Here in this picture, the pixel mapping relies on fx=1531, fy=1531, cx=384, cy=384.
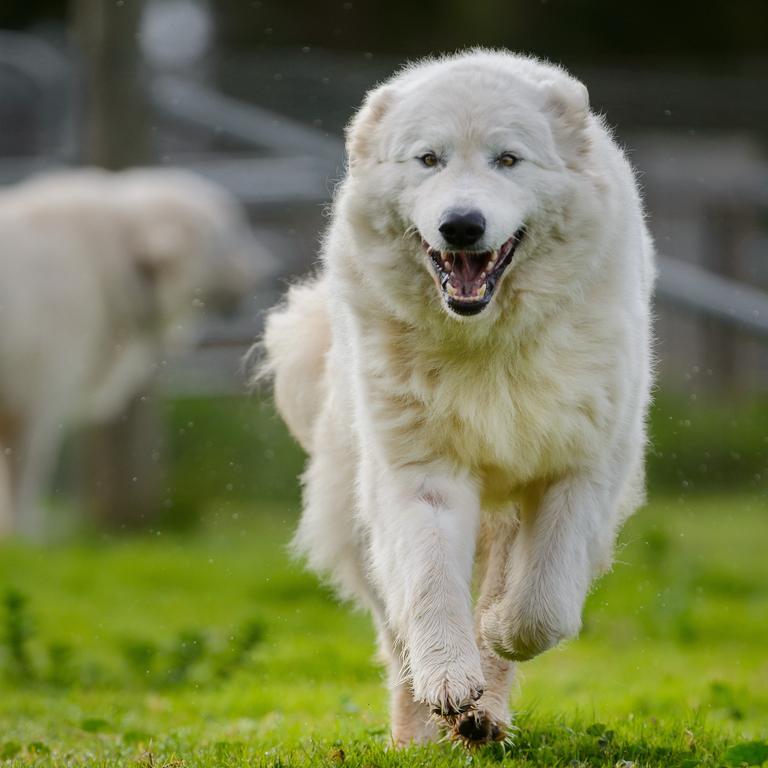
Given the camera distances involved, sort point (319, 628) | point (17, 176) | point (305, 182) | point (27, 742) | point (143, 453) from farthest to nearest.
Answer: point (17, 176)
point (305, 182)
point (143, 453)
point (319, 628)
point (27, 742)

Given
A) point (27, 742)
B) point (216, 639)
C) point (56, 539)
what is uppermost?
point (27, 742)

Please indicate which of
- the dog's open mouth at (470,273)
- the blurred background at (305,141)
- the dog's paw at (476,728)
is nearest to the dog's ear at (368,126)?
the dog's open mouth at (470,273)

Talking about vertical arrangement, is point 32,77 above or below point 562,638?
above

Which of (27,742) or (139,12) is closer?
(27,742)

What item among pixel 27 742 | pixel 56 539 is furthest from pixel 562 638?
pixel 56 539

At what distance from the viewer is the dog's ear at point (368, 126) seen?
4707 mm

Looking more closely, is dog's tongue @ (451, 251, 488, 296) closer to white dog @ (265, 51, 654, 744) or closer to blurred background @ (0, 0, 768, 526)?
white dog @ (265, 51, 654, 744)

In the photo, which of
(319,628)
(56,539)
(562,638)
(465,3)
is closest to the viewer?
(562,638)

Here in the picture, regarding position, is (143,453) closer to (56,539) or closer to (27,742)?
(56,539)

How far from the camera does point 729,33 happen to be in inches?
843

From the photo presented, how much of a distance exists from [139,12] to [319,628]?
18.5ft

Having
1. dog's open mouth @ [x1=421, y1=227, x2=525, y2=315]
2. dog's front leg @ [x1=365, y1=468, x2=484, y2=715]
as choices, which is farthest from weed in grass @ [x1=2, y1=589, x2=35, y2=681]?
dog's open mouth @ [x1=421, y1=227, x2=525, y2=315]

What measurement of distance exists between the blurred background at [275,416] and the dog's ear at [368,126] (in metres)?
1.51

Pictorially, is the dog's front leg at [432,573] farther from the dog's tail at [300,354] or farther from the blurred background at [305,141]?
the blurred background at [305,141]
